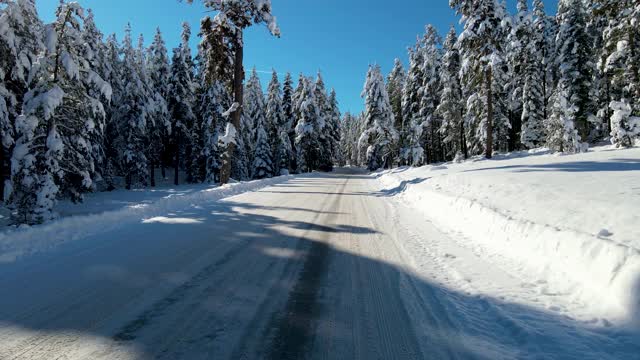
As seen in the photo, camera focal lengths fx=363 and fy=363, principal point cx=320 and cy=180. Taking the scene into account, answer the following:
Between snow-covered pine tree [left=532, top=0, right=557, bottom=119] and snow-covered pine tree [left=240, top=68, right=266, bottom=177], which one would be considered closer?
snow-covered pine tree [left=532, top=0, right=557, bottom=119]

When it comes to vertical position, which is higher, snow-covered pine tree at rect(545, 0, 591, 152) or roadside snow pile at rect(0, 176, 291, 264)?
snow-covered pine tree at rect(545, 0, 591, 152)

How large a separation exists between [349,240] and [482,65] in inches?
895

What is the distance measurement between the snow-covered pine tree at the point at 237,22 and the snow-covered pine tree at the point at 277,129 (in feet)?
96.0

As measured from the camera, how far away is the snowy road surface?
312cm

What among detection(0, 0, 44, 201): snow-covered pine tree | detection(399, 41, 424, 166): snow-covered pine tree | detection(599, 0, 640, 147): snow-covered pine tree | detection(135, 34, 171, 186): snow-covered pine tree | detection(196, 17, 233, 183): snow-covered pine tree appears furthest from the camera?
detection(399, 41, 424, 166): snow-covered pine tree

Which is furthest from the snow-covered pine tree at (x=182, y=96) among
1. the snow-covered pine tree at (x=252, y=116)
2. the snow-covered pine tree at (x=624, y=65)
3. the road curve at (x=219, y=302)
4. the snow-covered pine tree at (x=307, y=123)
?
the snow-covered pine tree at (x=624, y=65)

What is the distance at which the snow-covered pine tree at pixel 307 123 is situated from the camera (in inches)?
1959

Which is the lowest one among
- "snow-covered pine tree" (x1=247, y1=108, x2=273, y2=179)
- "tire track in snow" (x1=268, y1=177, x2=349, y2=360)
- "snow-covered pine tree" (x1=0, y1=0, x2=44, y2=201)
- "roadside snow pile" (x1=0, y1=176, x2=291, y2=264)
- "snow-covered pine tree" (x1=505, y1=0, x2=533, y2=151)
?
"tire track in snow" (x1=268, y1=177, x2=349, y2=360)

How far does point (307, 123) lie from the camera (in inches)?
1997

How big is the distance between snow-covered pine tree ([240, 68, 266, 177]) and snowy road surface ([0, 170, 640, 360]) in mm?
39523

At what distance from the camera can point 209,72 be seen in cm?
1889

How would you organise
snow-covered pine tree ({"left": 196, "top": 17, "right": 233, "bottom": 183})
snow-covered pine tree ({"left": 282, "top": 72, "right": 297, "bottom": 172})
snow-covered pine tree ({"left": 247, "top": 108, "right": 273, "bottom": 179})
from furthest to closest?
snow-covered pine tree ({"left": 282, "top": 72, "right": 297, "bottom": 172}) < snow-covered pine tree ({"left": 247, "top": 108, "right": 273, "bottom": 179}) < snow-covered pine tree ({"left": 196, "top": 17, "right": 233, "bottom": 183})

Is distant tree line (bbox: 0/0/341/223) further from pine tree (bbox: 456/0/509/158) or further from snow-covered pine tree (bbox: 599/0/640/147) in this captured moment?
snow-covered pine tree (bbox: 599/0/640/147)

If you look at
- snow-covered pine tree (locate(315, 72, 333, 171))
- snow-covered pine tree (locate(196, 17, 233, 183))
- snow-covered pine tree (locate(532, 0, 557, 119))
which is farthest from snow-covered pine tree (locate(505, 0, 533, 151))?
snow-covered pine tree (locate(196, 17, 233, 183))
